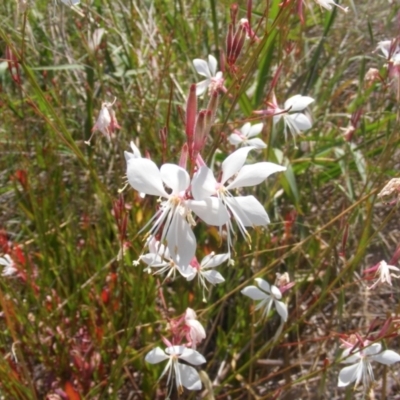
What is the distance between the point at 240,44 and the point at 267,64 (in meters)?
1.22

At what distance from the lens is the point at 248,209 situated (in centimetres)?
105

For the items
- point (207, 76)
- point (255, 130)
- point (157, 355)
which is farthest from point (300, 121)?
point (157, 355)

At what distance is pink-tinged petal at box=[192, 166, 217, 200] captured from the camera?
95 centimetres

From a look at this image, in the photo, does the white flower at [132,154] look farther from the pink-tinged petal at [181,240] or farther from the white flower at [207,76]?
the white flower at [207,76]

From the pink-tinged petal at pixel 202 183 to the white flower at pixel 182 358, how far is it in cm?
64

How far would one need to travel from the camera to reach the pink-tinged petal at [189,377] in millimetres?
1529

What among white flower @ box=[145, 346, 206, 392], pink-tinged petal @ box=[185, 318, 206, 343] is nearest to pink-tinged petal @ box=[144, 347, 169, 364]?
white flower @ box=[145, 346, 206, 392]

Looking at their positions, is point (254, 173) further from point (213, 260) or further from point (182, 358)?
point (182, 358)

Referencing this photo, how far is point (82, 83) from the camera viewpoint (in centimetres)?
267

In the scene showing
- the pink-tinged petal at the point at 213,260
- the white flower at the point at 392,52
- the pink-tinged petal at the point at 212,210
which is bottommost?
the pink-tinged petal at the point at 213,260

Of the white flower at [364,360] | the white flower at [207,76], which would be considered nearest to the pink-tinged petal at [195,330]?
the white flower at [364,360]

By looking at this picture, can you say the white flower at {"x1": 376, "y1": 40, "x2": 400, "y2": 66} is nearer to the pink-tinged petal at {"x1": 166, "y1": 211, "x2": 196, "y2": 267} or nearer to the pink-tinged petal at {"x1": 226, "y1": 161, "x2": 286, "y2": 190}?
the pink-tinged petal at {"x1": 226, "y1": 161, "x2": 286, "y2": 190}

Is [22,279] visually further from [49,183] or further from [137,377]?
[137,377]

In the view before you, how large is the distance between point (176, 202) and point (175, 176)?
0.22 feet
